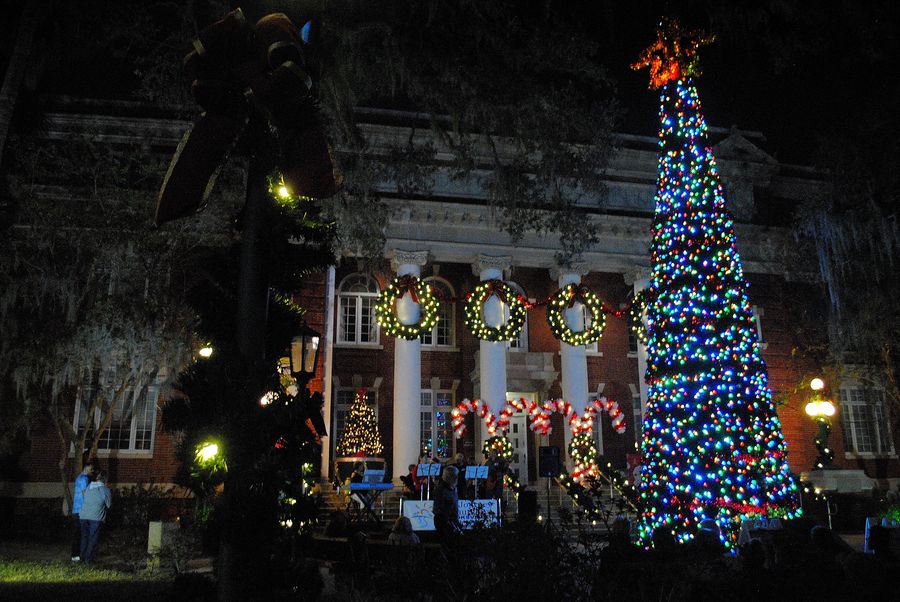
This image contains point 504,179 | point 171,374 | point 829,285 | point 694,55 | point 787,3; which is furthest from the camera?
point 829,285

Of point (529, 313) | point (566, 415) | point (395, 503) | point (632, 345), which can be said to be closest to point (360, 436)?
point (395, 503)

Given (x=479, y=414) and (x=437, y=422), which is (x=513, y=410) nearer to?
(x=479, y=414)

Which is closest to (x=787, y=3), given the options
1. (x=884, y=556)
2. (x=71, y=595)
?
(x=884, y=556)

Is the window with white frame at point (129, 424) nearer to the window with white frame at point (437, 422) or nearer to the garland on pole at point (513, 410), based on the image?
the window with white frame at point (437, 422)

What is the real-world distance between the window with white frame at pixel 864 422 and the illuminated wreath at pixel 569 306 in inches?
693

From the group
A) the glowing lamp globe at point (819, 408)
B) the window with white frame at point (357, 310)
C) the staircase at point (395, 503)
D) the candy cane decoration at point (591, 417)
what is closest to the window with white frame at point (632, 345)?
the candy cane decoration at point (591, 417)

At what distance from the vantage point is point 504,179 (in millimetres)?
15578

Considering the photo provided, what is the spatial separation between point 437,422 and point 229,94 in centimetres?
2564

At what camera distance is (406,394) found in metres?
23.9

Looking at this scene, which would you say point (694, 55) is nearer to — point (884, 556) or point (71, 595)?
point (884, 556)

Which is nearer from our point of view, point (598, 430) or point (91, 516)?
point (91, 516)

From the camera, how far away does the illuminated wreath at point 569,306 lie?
704 inches

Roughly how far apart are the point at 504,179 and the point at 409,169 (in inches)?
86.9

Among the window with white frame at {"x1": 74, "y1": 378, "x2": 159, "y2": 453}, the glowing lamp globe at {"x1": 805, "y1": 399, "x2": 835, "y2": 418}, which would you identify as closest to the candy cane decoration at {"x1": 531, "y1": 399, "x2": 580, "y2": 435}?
the glowing lamp globe at {"x1": 805, "y1": 399, "x2": 835, "y2": 418}
